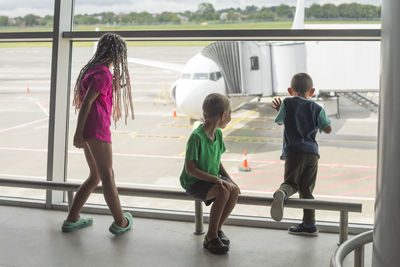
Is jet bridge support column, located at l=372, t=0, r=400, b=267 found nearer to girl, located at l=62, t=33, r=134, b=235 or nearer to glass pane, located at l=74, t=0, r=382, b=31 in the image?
girl, located at l=62, t=33, r=134, b=235

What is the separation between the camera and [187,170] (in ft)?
9.90

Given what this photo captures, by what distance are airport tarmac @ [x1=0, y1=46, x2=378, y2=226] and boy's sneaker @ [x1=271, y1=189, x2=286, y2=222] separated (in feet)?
17.9

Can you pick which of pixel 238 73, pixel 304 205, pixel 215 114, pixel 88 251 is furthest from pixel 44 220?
pixel 238 73

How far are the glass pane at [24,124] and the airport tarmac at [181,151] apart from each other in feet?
0.16

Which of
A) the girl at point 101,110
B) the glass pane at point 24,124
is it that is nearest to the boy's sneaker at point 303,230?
the girl at point 101,110

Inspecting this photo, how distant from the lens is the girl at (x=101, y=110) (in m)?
3.26

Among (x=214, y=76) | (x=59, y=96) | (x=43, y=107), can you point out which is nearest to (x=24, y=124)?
(x=43, y=107)

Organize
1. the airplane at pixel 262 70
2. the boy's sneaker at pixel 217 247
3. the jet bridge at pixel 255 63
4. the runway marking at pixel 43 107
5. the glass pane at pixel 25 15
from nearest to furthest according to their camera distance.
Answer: the boy's sneaker at pixel 217 247 → the glass pane at pixel 25 15 → the airplane at pixel 262 70 → the jet bridge at pixel 255 63 → the runway marking at pixel 43 107

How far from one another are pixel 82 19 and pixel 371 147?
16.8 m

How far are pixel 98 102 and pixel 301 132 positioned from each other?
1408 mm

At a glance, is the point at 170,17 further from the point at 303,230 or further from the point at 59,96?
the point at 303,230

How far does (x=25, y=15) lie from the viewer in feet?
16.5

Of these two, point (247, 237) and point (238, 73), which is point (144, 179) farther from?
point (247, 237)

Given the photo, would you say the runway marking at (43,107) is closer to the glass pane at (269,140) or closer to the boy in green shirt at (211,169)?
the glass pane at (269,140)
